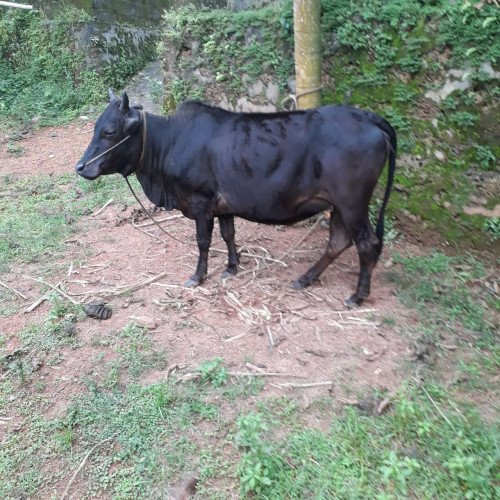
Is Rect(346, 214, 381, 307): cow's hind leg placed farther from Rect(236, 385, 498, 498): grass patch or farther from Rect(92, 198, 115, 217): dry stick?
Rect(92, 198, 115, 217): dry stick

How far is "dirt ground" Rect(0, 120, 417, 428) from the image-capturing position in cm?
426

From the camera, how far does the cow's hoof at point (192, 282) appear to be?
5.31 meters

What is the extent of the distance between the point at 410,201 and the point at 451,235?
1.81 feet

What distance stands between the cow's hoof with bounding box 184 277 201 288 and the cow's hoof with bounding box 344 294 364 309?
1353 millimetres

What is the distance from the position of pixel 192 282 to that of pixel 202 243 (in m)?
0.37

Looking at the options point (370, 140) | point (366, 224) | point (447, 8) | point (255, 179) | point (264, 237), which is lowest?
point (264, 237)

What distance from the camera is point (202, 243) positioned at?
533 cm

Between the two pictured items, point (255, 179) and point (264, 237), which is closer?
point (255, 179)

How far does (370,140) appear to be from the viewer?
4621 millimetres

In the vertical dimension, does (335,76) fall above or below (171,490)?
above

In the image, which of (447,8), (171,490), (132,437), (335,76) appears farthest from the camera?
(335,76)

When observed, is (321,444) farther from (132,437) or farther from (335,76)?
(335,76)

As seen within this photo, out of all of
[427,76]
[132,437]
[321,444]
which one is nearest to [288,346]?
[321,444]

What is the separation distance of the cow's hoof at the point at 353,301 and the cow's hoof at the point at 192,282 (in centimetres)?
135
